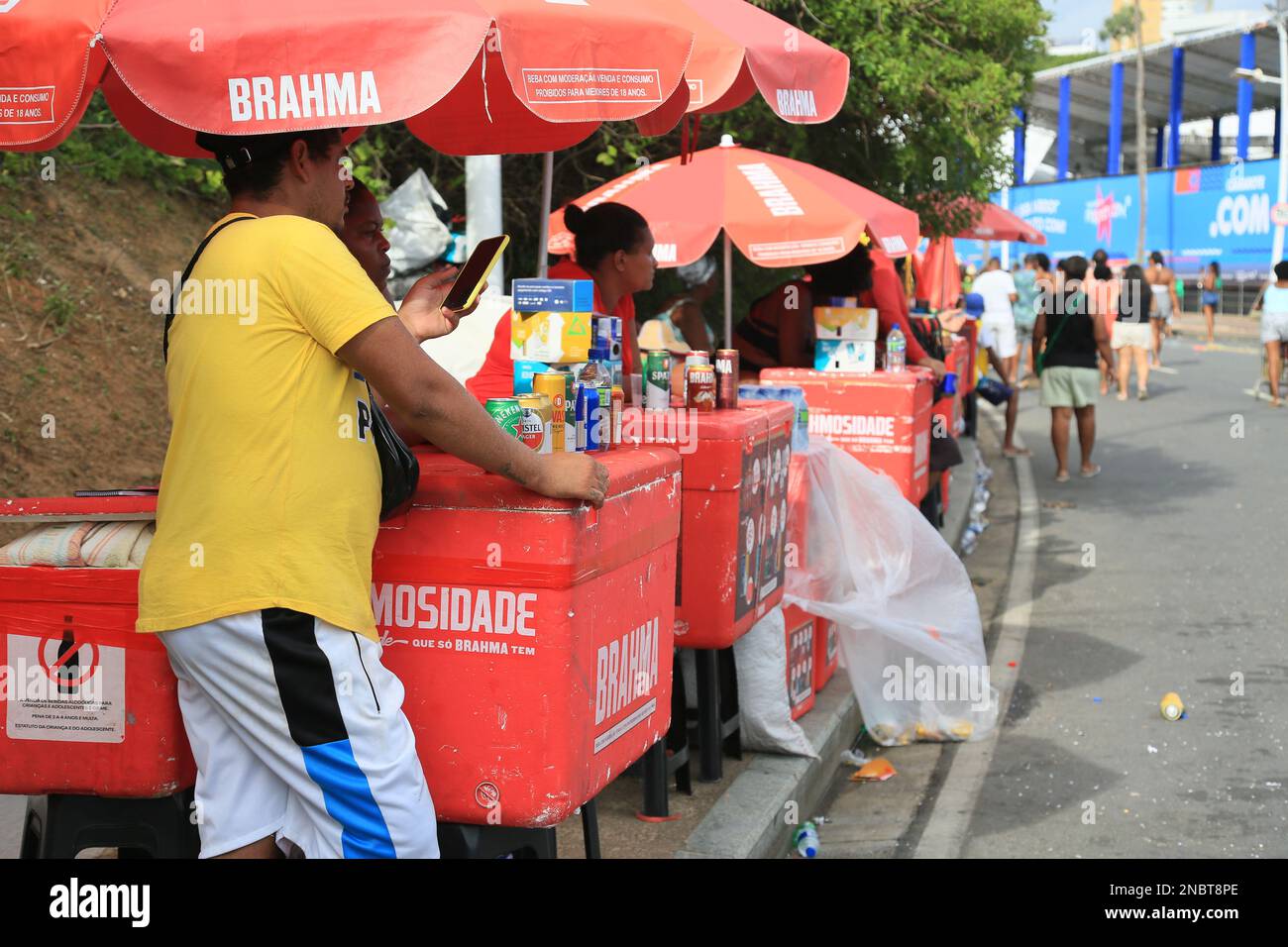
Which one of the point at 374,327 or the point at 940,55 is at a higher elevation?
the point at 940,55

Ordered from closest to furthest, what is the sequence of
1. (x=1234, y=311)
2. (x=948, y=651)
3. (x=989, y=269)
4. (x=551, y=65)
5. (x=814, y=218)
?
(x=551, y=65)
(x=948, y=651)
(x=814, y=218)
(x=989, y=269)
(x=1234, y=311)

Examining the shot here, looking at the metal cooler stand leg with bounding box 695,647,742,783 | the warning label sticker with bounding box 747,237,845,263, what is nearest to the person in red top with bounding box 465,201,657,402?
the metal cooler stand leg with bounding box 695,647,742,783

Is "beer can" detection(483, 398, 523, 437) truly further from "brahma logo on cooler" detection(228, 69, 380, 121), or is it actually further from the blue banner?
the blue banner

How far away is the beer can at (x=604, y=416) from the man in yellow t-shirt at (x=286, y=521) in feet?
2.65

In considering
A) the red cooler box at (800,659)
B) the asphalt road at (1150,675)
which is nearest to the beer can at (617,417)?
the red cooler box at (800,659)

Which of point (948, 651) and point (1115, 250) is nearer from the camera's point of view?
point (948, 651)

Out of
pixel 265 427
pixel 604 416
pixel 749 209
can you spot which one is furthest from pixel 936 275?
pixel 265 427

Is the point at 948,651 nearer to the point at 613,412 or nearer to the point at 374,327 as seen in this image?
the point at 613,412

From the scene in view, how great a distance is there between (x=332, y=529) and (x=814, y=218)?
5.52m

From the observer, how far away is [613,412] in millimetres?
3879

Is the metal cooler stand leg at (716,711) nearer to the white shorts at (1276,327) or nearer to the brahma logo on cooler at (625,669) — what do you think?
the brahma logo on cooler at (625,669)

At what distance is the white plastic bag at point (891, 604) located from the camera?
5969 mm

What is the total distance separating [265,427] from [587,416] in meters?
1.12
